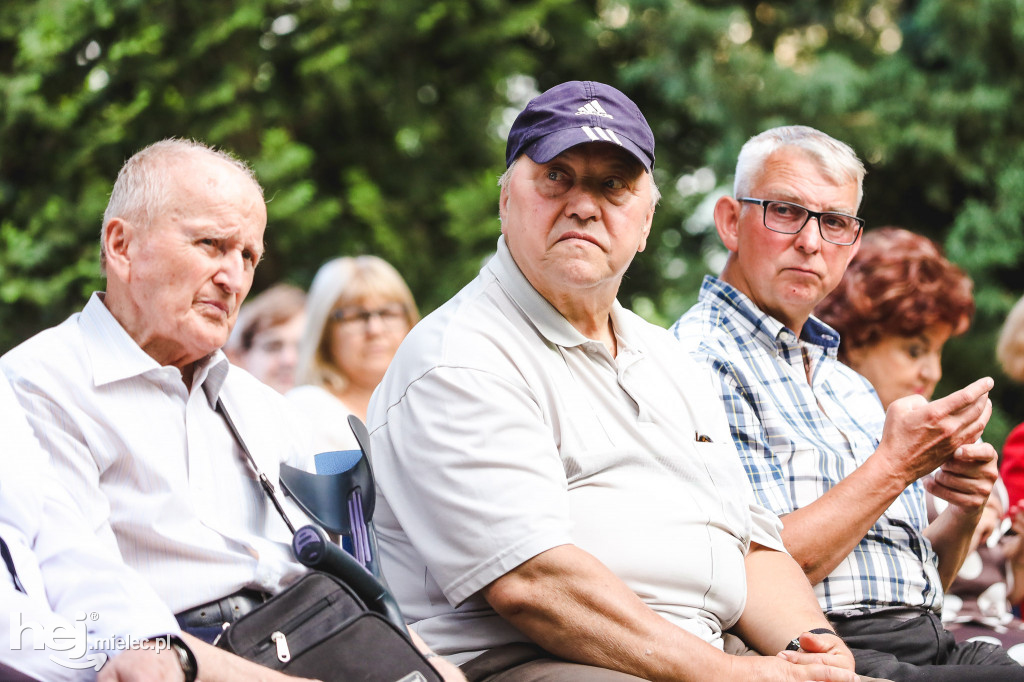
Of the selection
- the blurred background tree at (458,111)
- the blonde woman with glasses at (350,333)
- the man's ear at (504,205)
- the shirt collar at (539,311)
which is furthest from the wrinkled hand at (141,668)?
the blurred background tree at (458,111)

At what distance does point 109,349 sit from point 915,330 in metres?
2.58

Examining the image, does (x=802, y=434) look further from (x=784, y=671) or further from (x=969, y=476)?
(x=784, y=671)

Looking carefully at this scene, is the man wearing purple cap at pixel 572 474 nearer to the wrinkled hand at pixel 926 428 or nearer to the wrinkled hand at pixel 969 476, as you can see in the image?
the wrinkled hand at pixel 926 428

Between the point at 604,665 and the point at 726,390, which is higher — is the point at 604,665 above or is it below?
below

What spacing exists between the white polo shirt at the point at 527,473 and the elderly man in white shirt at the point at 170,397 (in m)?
0.29

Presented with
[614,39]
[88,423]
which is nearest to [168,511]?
[88,423]

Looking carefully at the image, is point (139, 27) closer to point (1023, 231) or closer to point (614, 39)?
point (614, 39)

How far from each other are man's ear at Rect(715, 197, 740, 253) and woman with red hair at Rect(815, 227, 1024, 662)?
2.13 ft

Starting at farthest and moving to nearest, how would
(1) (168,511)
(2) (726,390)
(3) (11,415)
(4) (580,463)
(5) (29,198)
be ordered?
(5) (29,198) → (2) (726,390) → (4) (580,463) → (1) (168,511) → (3) (11,415)

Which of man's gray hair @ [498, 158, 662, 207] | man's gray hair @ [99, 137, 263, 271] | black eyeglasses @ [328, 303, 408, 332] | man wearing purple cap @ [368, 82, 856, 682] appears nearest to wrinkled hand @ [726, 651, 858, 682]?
man wearing purple cap @ [368, 82, 856, 682]

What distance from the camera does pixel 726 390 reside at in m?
2.46

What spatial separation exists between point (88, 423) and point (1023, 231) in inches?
263

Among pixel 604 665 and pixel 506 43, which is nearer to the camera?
pixel 604 665

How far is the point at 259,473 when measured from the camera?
1.97 metres
